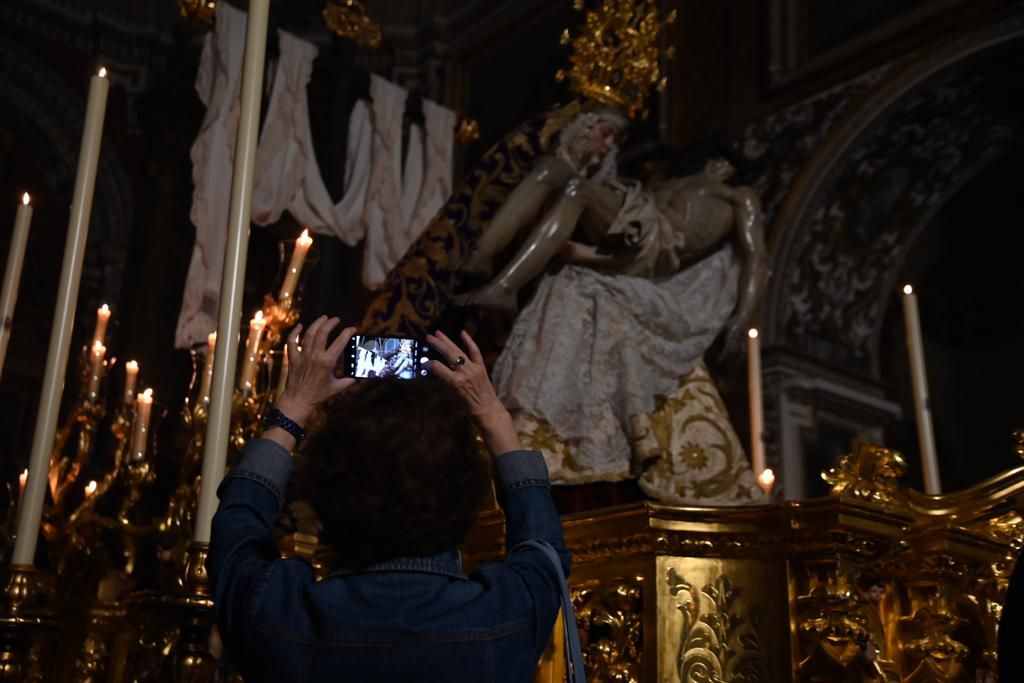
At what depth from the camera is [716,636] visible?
65.6 inches

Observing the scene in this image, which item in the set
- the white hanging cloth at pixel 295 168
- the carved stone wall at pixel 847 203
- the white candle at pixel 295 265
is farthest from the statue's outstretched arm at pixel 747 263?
the white hanging cloth at pixel 295 168

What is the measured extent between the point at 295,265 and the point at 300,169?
3277 millimetres

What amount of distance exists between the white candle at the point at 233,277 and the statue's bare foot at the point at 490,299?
2.44 feet

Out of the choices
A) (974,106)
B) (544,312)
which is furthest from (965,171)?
(544,312)

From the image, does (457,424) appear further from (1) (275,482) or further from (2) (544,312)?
(2) (544,312)

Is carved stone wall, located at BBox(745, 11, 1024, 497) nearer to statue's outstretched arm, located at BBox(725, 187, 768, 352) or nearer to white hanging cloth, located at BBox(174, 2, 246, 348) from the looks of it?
white hanging cloth, located at BBox(174, 2, 246, 348)

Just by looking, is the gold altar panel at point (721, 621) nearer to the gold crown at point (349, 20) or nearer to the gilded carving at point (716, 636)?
the gilded carving at point (716, 636)

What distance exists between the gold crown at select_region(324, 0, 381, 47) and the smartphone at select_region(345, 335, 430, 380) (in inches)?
226

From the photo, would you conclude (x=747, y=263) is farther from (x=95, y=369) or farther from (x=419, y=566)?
(x=95, y=369)

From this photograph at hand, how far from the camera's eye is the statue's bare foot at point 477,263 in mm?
2549

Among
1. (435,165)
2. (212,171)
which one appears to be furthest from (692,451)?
(435,165)

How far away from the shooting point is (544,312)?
258 cm

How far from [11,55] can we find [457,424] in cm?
836

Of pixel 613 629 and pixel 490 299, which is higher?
pixel 490 299
